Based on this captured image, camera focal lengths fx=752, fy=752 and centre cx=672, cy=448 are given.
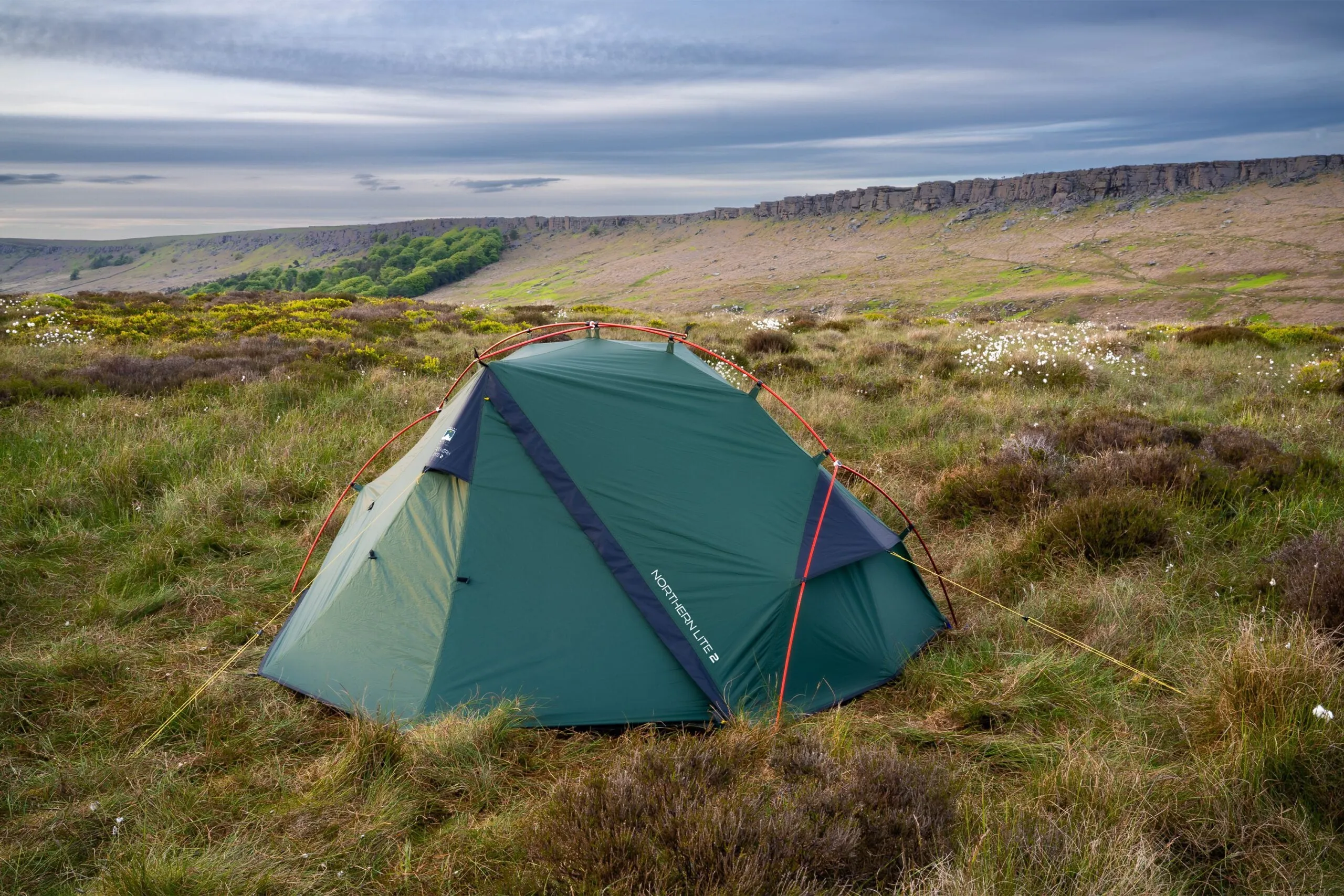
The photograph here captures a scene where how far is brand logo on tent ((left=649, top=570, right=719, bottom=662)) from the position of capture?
13.4 feet

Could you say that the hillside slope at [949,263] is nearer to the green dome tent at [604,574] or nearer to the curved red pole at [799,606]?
the green dome tent at [604,574]

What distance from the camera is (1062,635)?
14.3 feet

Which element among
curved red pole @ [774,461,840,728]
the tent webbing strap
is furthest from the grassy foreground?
the tent webbing strap

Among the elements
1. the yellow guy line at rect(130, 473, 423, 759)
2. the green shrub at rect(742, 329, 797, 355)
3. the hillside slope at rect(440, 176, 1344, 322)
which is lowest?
the yellow guy line at rect(130, 473, 423, 759)

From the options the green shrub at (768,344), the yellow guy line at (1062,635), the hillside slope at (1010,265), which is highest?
the hillside slope at (1010,265)

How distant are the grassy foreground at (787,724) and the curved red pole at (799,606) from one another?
160 millimetres

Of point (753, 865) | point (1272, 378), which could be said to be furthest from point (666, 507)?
point (1272, 378)

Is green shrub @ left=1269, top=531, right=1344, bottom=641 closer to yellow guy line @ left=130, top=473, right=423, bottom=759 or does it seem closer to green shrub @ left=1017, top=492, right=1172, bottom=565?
green shrub @ left=1017, top=492, right=1172, bottom=565

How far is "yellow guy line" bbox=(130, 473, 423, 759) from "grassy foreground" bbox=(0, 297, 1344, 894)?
64mm

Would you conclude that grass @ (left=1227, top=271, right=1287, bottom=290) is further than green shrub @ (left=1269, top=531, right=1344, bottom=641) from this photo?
Yes

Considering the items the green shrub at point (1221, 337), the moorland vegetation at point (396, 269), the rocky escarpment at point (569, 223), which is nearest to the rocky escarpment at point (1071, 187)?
the rocky escarpment at point (569, 223)

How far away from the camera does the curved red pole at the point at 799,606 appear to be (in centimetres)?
396

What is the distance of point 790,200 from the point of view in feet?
424

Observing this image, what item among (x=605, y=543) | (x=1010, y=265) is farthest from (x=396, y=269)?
(x=605, y=543)
